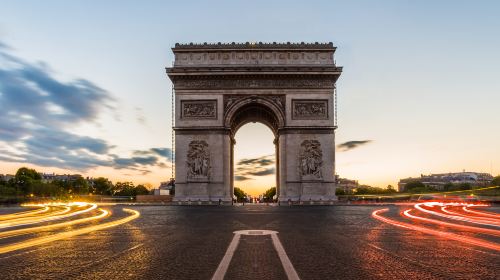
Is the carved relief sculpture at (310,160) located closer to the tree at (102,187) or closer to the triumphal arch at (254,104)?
the triumphal arch at (254,104)

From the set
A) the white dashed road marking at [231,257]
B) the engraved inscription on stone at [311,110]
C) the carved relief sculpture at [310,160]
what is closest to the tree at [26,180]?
the engraved inscription on stone at [311,110]

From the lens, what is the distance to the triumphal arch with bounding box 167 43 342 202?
42.0m

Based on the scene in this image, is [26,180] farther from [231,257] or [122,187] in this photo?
[231,257]

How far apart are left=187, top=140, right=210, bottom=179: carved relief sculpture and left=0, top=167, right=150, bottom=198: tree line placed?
124 feet

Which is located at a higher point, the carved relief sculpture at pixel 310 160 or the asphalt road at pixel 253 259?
the carved relief sculpture at pixel 310 160

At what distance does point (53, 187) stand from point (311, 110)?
80.0 meters

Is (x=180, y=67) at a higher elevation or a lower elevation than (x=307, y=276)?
higher

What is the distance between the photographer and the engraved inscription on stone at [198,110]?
42.8m

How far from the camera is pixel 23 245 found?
874 cm

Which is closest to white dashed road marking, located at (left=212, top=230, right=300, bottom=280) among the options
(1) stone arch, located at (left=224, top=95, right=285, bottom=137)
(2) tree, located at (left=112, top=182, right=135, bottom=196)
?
(1) stone arch, located at (left=224, top=95, right=285, bottom=137)

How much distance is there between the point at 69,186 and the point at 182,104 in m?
95.9

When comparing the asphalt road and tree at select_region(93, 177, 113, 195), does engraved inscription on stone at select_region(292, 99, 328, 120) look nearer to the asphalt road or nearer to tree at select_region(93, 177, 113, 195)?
the asphalt road

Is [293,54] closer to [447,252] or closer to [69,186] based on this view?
[447,252]

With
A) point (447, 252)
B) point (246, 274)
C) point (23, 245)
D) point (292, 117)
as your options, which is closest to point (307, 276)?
point (246, 274)
